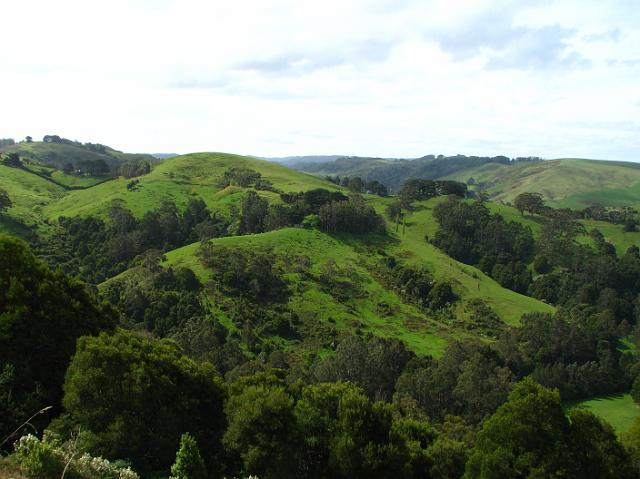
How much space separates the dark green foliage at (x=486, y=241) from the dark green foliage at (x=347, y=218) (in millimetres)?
24342

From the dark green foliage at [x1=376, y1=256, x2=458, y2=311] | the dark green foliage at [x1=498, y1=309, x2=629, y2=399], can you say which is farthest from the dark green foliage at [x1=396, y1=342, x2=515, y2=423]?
the dark green foliage at [x1=376, y1=256, x2=458, y2=311]

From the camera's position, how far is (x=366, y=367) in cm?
6278

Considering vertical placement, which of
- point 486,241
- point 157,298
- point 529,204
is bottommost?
point 157,298

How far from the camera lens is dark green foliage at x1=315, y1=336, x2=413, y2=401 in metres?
60.8

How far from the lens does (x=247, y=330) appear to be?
241 ft

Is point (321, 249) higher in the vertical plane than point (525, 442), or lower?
lower

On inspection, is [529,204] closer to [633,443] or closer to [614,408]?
[614,408]

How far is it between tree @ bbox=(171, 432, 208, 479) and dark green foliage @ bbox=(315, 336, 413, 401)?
41339 mm

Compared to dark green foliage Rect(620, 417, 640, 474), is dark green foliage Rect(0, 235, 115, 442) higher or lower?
higher

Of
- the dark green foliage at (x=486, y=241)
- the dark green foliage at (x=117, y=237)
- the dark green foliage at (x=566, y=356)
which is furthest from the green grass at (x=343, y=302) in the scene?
the dark green foliage at (x=486, y=241)

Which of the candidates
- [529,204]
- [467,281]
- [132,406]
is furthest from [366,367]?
[529,204]

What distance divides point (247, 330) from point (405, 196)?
10018 centimetres

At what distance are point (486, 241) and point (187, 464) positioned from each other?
131 metres

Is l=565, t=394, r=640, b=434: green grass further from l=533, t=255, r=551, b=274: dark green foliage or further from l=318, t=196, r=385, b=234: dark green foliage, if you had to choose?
l=318, t=196, r=385, b=234: dark green foliage
